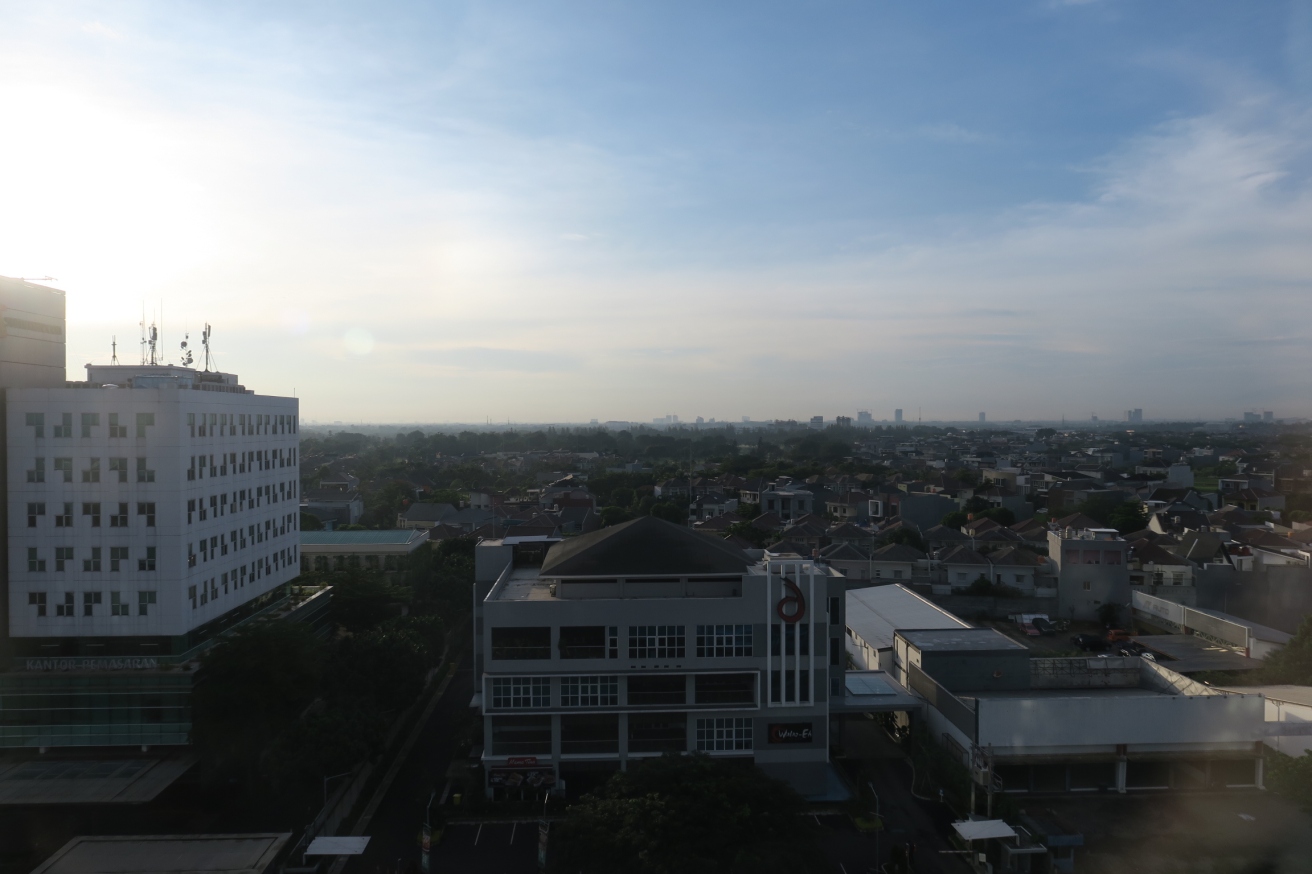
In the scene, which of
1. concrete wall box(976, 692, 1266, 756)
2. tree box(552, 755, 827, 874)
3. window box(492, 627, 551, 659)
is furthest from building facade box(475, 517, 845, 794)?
concrete wall box(976, 692, 1266, 756)

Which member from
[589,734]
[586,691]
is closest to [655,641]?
[586,691]

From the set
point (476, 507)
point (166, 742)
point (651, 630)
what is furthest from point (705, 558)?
point (476, 507)

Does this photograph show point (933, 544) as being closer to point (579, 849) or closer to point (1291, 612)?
point (1291, 612)

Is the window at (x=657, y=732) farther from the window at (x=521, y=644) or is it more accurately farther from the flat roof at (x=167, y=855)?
the flat roof at (x=167, y=855)

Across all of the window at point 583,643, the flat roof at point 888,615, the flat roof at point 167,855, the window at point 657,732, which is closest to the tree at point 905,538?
the flat roof at point 888,615

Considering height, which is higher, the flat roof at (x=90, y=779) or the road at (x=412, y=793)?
the flat roof at (x=90, y=779)

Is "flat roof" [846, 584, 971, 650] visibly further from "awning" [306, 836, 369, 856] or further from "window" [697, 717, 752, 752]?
"awning" [306, 836, 369, 856]

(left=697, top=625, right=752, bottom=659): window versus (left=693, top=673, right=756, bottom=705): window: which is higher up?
(left=697, top=625, right=752, bottom=659): window
